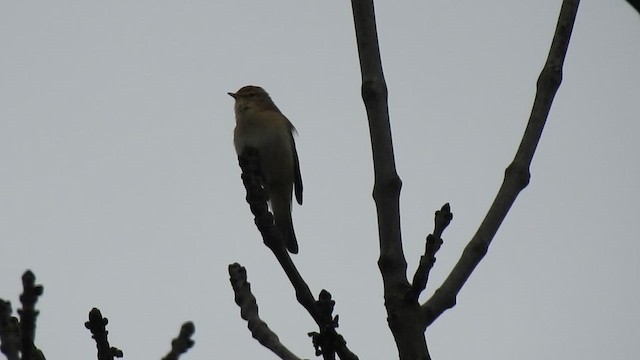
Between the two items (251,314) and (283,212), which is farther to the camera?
(283,212)

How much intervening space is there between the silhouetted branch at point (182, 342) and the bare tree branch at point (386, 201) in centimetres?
88

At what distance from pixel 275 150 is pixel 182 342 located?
206 inches

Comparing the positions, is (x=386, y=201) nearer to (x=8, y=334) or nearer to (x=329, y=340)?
(x=329, y=340)

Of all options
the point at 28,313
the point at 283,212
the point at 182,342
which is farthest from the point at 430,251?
the point at 283,212

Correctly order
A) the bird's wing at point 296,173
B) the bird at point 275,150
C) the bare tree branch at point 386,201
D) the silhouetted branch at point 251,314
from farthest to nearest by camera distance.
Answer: the bird's wing at point 296,173 < the bird at point 275,150 < the silhouetted branch at point 251,314 < the bare tree branch at point 386,201

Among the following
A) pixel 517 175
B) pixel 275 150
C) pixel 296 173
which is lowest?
pixel 517 175

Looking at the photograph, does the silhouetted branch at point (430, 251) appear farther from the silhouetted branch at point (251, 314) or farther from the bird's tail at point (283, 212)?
the bird's tail at point (283, 212)

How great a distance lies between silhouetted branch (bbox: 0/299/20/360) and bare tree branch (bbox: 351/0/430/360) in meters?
1.31

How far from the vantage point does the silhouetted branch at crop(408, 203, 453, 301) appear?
11.4 feet

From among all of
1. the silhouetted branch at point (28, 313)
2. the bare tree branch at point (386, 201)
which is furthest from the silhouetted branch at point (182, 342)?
the bare tree branch at point (386, 201)

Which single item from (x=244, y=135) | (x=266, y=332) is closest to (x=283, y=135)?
(x=244, y=135)

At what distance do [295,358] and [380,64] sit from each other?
1144mm

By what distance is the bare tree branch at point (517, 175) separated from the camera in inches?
139

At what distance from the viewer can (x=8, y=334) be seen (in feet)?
8.97
